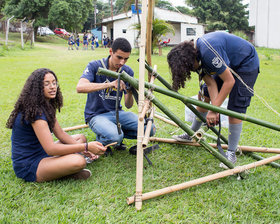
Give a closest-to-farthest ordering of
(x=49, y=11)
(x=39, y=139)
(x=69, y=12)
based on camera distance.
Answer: (x=39, y=139), (x=49, y=11), (x=69, y=12)

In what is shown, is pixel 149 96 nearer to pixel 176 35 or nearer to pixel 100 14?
pixel 176 35

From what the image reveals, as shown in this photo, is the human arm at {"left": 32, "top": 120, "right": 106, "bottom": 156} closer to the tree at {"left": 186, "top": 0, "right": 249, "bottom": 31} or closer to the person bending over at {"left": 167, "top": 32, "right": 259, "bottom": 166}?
the person bending over at {"left": 167, "top": 32, "right": 259, "bottom": 166}

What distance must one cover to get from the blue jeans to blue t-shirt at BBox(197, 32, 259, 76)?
3.87ft

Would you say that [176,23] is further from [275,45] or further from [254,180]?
[254,180]

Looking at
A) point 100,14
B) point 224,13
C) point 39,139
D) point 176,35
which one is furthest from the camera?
point 100,14

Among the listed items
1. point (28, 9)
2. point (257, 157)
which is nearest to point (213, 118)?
point (257, 157)

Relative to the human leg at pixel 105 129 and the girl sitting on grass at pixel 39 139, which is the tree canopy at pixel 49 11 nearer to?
the human leg at pixel 105 129

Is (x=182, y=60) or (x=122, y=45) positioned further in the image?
(x=122, y=45)

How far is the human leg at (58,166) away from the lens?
7.86 ft

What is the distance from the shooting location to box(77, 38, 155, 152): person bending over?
2902mm

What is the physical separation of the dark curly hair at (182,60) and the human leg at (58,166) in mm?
1243

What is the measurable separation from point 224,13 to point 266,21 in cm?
1478

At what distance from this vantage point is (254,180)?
2.74 metres

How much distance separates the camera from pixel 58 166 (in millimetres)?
2391
